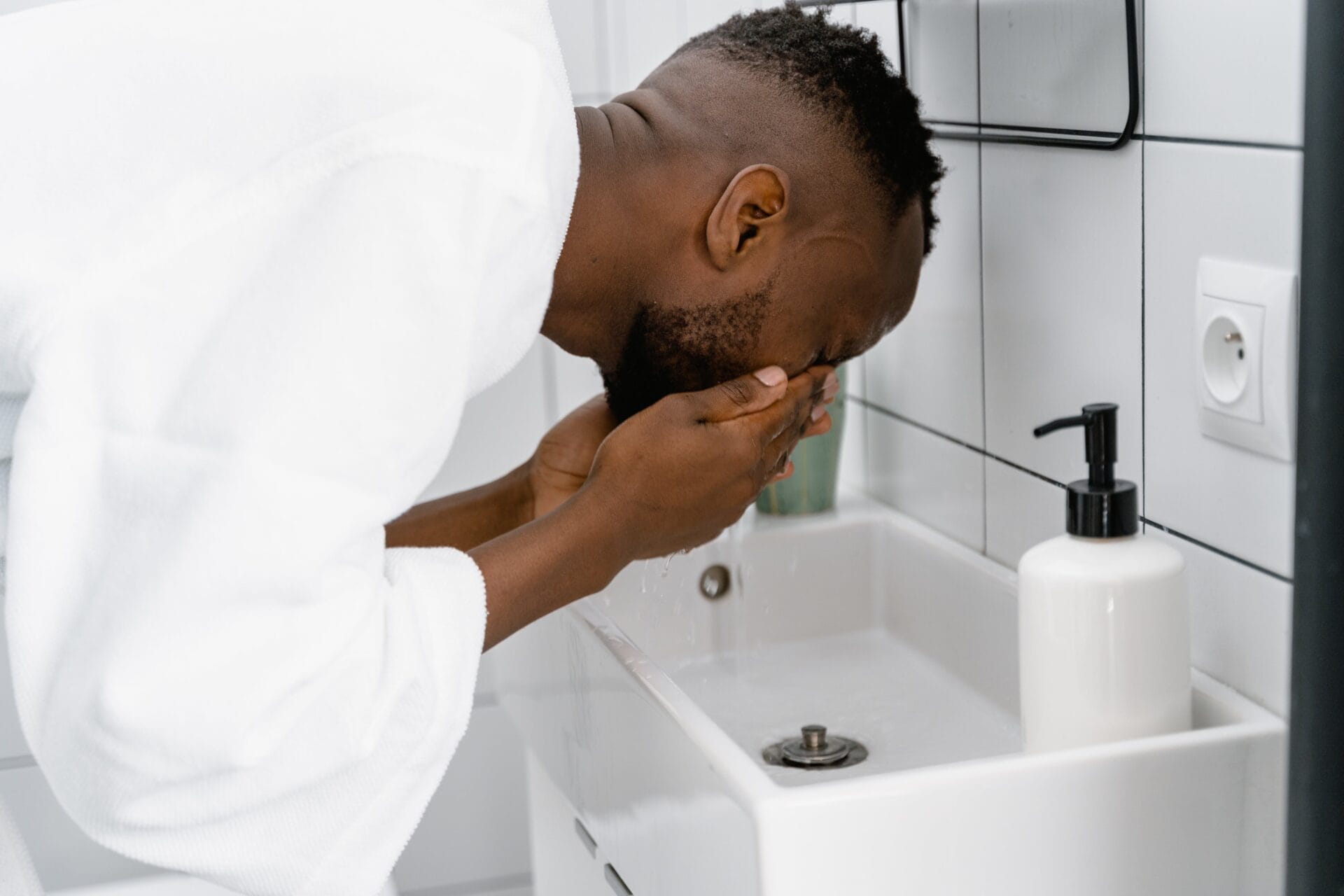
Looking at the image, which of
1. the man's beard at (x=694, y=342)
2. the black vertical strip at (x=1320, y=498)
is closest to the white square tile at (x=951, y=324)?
the man's beard at (x=694, y=342)

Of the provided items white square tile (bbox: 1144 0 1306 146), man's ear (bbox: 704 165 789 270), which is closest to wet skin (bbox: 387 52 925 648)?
man's ear (bbox: 704 165 789 270)

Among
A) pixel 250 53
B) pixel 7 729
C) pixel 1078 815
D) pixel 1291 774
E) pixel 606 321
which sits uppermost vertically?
pixel 250 53

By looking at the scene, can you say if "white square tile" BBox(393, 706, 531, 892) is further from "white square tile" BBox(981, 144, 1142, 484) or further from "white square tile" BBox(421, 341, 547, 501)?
"white square tile" BBox(981, 144, 1142, 484)

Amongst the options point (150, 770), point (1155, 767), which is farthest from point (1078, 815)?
point (150, 770)

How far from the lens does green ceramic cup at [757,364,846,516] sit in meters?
1.34

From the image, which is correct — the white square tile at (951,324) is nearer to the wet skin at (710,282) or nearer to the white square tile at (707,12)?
the wet skin at (710,282)

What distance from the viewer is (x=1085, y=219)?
1.01 m

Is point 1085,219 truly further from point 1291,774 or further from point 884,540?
point 1291,774

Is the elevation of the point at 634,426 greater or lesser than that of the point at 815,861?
greater

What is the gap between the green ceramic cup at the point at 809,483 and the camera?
1.34 meters

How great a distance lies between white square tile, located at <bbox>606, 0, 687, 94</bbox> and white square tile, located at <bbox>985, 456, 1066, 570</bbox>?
625 millimetres

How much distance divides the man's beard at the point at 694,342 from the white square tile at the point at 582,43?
0.57 meters

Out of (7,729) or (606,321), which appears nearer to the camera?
(606,321)

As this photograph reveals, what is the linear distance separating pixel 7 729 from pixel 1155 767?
1207 millimetres
